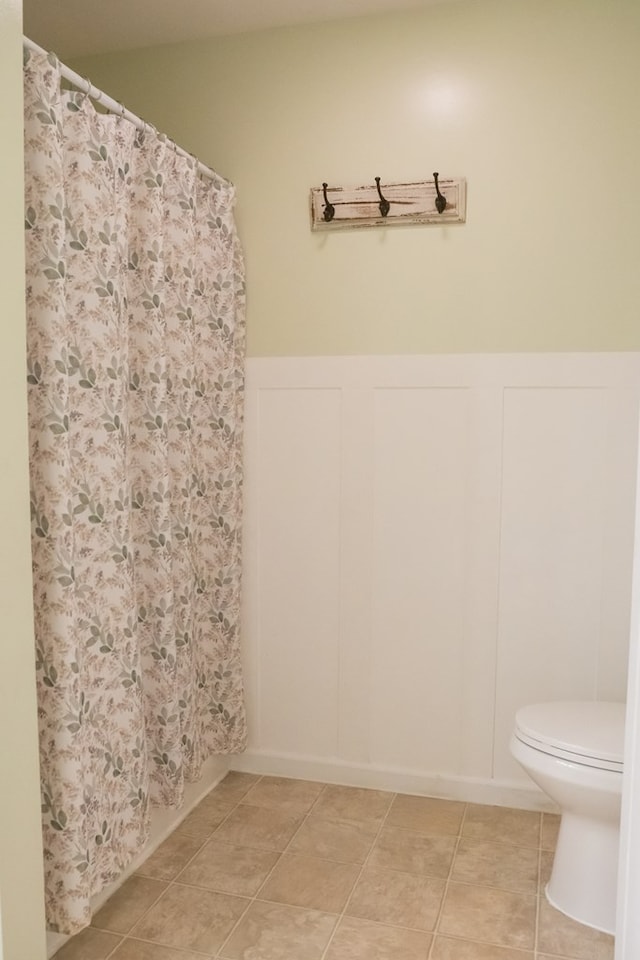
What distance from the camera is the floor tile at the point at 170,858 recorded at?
7.11ft

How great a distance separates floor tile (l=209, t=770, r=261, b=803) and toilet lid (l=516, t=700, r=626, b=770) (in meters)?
1.00

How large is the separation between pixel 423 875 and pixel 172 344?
1549 mm

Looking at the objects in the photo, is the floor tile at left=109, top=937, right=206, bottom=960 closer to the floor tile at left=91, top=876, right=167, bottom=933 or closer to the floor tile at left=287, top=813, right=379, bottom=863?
the floor tile at left=91, top=876, right=167, bottom=933

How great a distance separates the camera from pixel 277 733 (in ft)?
9.07

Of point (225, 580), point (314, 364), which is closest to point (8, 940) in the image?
point (225, 580)

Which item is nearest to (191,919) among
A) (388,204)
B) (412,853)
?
(412,853)

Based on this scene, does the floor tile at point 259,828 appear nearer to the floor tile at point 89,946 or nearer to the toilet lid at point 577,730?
the floor tile at point 89,946

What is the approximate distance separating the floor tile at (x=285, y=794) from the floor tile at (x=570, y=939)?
805 mm

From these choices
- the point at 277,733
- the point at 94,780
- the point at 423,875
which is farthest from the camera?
the point at 277,733

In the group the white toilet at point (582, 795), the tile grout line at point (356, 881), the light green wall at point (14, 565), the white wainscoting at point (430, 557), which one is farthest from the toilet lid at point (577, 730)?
the light green wall at point (14, 565)

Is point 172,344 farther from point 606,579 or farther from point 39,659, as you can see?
point 606,579

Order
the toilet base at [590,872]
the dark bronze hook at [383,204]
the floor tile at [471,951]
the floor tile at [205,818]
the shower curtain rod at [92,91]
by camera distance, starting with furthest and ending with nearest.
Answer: the dark bronze hook at [383,204] < the floor tile at [205,818] < the toilet base at [590,872] < the floor tile at [471,951] < the shower curtain rod at [92,91]

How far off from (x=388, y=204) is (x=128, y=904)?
205 cm

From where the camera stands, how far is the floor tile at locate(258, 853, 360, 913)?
2057mm
